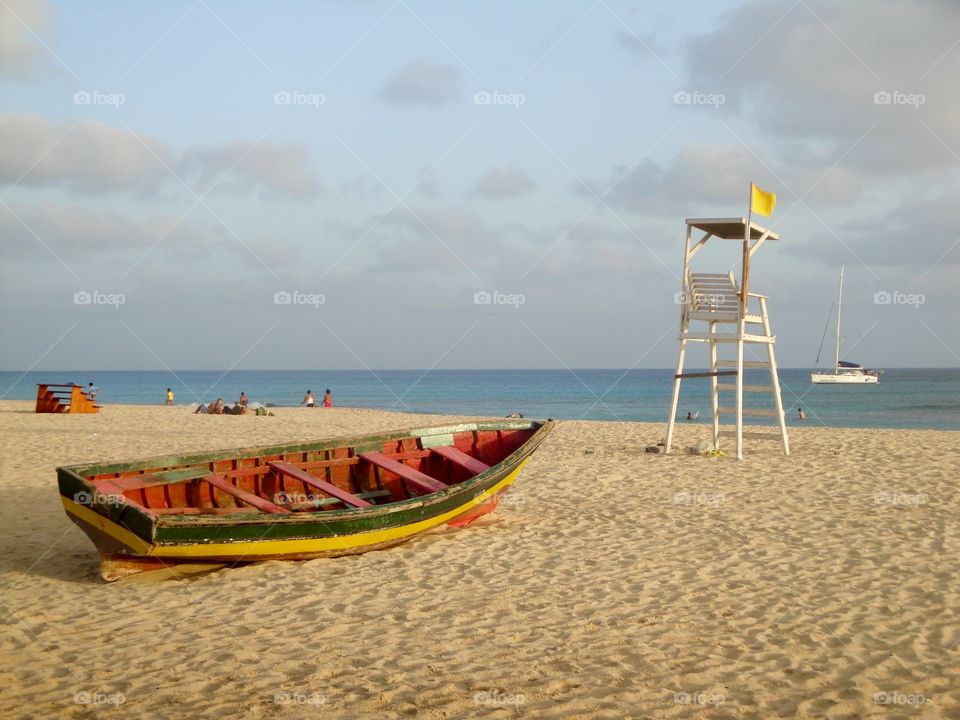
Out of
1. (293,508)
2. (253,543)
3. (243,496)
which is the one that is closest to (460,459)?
(293,508)

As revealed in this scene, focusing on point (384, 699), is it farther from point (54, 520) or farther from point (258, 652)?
point (54, 520)

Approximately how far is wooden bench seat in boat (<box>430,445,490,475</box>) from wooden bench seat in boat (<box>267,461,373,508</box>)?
1.67 meters

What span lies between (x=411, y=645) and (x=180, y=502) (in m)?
4.05

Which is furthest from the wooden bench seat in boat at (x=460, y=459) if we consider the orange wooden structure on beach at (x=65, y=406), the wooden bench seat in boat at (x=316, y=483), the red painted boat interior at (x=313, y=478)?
the orange wooden structure on beach at (x=65, y=406)

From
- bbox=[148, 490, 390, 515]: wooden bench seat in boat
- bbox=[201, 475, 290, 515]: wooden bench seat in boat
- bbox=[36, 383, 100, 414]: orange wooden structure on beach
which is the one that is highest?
bbox=[36, 383, 100, 414]: orange wooden structure on beach

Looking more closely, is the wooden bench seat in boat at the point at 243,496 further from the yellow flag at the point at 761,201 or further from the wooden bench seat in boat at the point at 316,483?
the yellow flag at the point at 761,201

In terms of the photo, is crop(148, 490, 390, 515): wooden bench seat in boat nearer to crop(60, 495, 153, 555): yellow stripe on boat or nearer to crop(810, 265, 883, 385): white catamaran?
crop(60, 495, 153, 555): yellow stripe on boat

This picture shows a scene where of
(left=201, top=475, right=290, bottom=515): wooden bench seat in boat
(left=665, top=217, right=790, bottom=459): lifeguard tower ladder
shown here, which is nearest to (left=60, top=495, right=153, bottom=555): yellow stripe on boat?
(left=201, top=475, right=290, bottom=515): wooden bench seat in boat

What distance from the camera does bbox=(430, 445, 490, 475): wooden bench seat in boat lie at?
10641 millimetres

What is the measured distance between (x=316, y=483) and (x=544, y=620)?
354cm

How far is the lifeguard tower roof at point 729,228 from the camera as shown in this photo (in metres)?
14.1

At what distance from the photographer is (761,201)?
14281 millimetres

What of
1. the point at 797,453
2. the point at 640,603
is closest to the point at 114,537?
the point at 640,603

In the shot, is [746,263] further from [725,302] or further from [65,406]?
[65,406]
